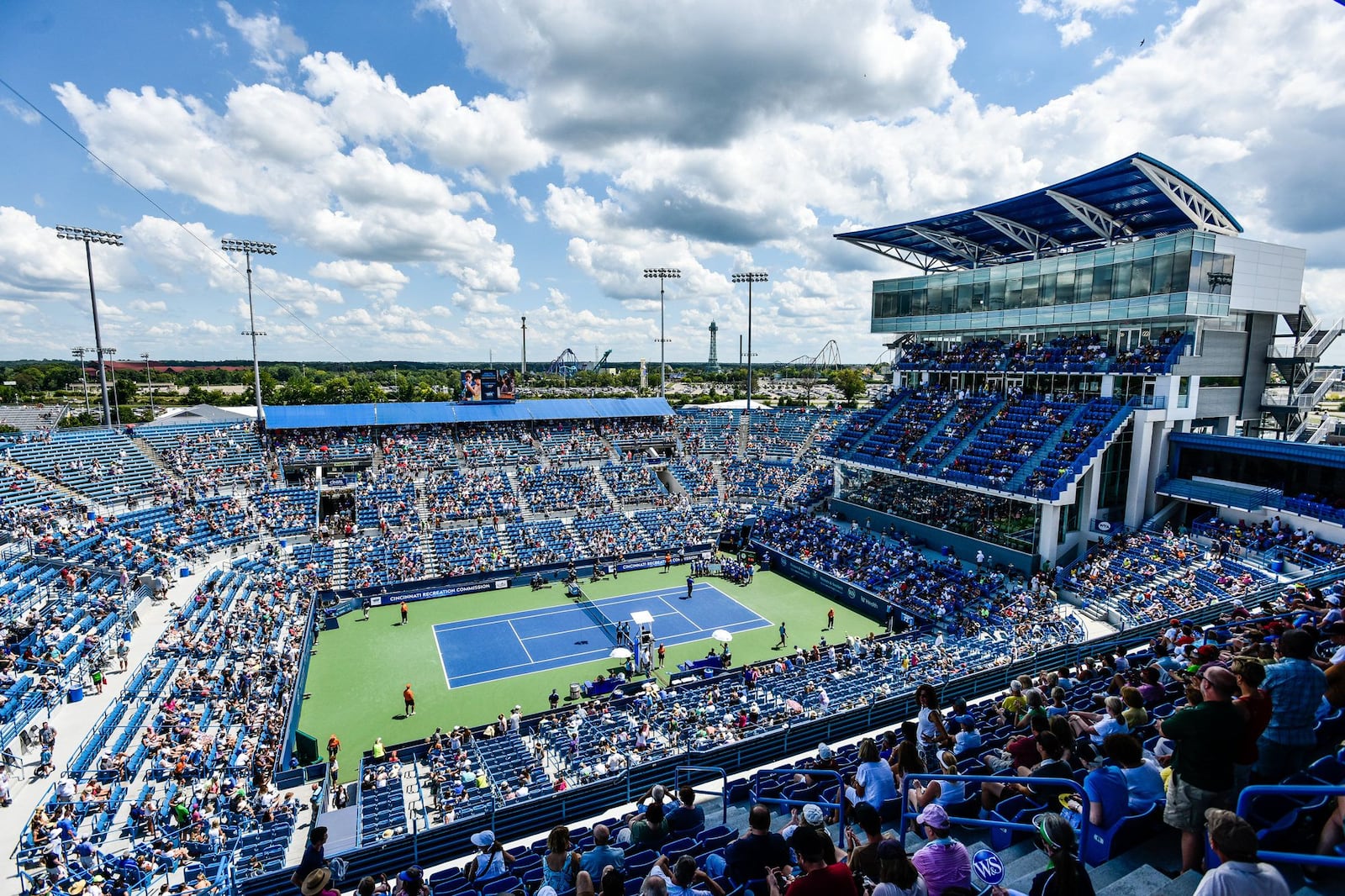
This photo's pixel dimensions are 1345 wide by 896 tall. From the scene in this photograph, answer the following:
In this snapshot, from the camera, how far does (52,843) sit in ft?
42.2

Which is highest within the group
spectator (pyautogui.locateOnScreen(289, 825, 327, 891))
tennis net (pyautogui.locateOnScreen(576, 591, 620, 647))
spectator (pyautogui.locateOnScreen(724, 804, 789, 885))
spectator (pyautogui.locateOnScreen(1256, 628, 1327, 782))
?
spectator (pyautogui.locateOnScreen(1256, 628, 1327, 782))

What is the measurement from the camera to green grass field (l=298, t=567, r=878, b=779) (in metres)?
22.0

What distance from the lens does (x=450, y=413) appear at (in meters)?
49.9

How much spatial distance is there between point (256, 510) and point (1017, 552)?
37881mm

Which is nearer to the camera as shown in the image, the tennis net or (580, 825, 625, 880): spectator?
(580, 825, 625, 880): spectator

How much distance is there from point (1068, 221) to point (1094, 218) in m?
2.16

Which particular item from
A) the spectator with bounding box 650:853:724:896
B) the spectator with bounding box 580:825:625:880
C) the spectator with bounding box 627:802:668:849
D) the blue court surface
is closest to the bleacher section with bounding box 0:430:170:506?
the blue court surface

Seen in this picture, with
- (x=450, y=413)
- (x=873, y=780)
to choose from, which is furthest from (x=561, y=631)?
(x=450, y=413)

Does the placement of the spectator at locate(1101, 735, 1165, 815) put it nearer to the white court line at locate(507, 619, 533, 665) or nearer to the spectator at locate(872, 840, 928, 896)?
the spectator at locate(872, 840, 928, 896)

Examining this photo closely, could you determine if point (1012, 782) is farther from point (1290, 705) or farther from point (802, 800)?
point (802, 800)

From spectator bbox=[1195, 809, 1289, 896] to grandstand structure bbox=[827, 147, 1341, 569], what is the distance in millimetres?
28884

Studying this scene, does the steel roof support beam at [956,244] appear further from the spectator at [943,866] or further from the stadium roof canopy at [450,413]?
the spectator at [943,866]

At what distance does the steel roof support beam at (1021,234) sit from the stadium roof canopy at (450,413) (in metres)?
26.9

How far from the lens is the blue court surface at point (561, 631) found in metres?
26.5
